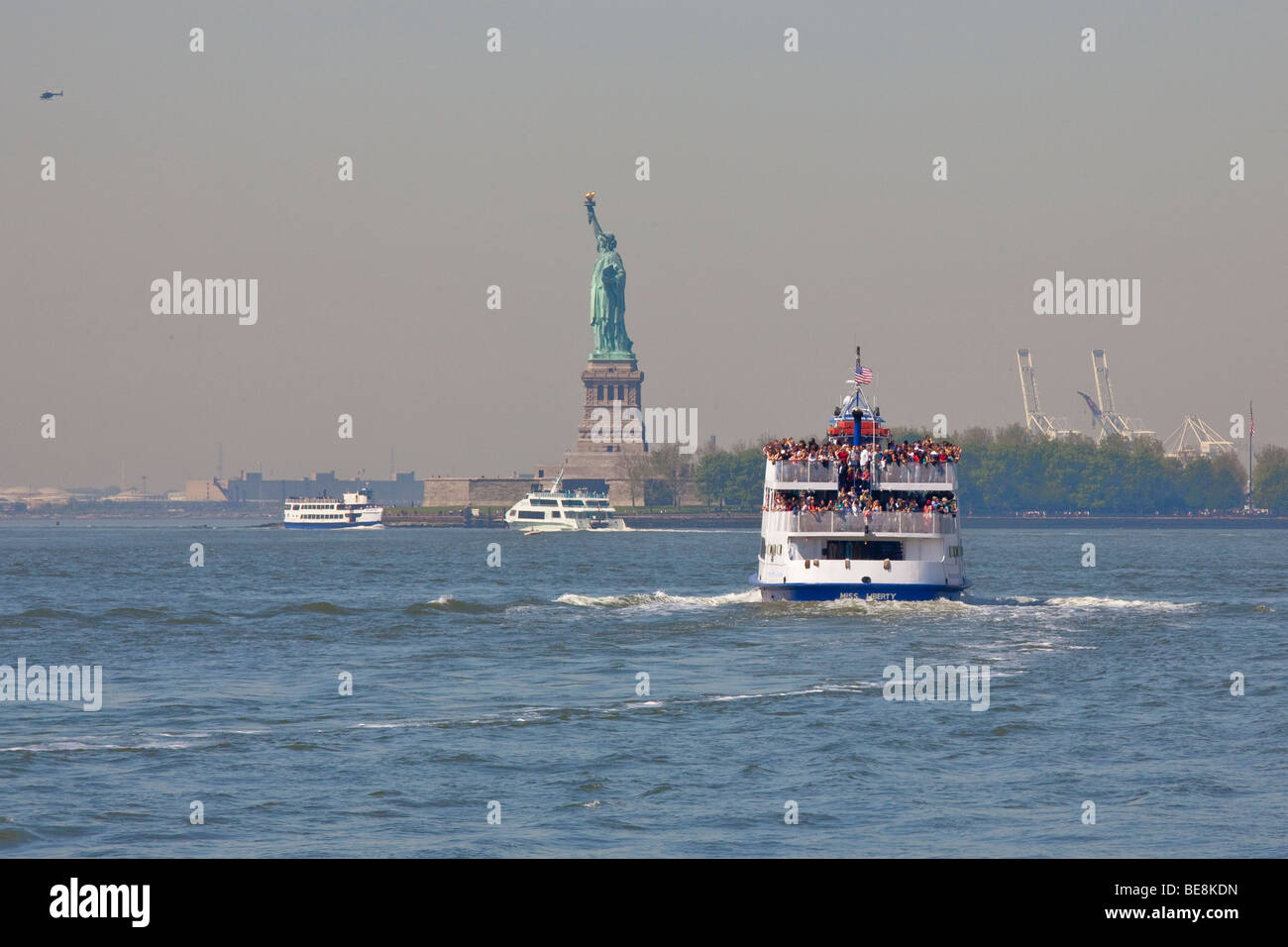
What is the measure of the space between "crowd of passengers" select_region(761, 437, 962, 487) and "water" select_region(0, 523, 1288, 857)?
567 centimetres

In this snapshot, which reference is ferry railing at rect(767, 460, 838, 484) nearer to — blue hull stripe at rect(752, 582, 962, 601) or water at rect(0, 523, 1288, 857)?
blue hull stripe at rect(752, 582, 962, 601)

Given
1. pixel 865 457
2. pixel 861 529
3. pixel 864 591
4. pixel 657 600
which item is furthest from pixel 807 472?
pixel 657 600

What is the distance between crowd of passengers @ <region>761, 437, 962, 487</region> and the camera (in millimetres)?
68312

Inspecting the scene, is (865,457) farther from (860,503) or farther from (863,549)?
(863,549)

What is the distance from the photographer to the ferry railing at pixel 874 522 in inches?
2596

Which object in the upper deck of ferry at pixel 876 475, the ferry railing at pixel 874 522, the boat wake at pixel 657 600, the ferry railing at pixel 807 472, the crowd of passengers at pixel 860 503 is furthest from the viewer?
the boat wake at pixel 657 600

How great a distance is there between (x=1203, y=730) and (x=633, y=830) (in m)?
16.1

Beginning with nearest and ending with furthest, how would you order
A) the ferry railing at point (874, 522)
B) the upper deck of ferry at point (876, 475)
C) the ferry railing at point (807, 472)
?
the ferry railing at point (874, 522) < the upper deck of ferry at point (876, 475) < the ferry railing at point (807, 472)

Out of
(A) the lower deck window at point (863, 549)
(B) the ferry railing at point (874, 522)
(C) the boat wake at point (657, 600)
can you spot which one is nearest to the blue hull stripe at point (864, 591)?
(A) the lower deck window at point (863, 549)

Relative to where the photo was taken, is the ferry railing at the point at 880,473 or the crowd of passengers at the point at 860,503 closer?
the crowd of passengers at the point at 860,503

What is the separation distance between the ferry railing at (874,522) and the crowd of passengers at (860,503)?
168 mm

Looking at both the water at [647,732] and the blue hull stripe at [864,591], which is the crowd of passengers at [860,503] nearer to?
the blue hull stripe at [864,591]
